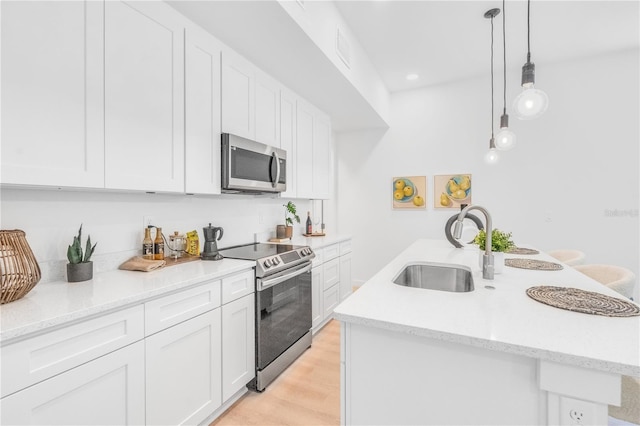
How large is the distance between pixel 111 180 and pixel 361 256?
381 cm

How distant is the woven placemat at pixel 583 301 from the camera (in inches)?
41.6

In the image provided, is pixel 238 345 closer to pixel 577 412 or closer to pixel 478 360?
pixel 478 360

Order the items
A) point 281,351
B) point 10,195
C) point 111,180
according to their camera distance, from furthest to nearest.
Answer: point 281,351 → point 111,180 → point 10,195

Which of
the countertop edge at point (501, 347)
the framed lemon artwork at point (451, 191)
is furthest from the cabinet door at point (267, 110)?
the framed lemon artwork at point (451, 191)

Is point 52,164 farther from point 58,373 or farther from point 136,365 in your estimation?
point 136,365

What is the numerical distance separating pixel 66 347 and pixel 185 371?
24.0 inches

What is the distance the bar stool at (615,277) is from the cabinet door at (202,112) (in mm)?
2514

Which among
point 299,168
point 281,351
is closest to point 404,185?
point 299,168

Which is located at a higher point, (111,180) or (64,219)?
(111,180)

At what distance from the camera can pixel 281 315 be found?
226 cm

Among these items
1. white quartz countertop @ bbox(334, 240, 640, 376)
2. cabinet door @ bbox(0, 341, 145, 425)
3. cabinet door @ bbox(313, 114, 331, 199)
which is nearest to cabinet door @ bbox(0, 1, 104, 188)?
cabinet door @ bbox(0, 341, 145, 425)

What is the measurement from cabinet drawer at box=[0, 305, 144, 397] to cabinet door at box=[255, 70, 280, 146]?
172cm

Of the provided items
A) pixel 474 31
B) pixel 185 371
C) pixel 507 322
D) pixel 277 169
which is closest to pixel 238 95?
pixel 277 169

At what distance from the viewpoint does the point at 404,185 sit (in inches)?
177
